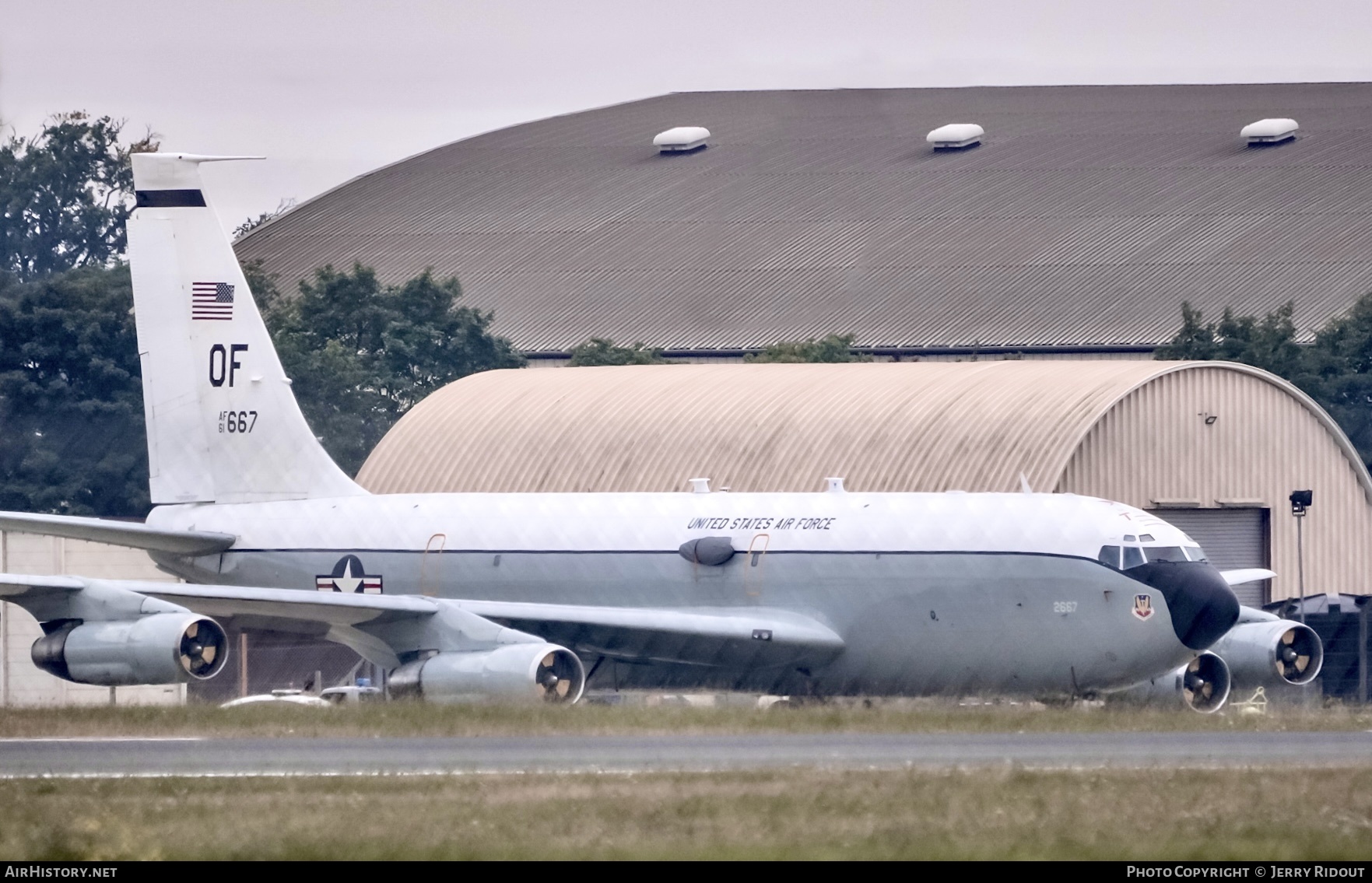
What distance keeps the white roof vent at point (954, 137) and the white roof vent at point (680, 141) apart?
1220cm

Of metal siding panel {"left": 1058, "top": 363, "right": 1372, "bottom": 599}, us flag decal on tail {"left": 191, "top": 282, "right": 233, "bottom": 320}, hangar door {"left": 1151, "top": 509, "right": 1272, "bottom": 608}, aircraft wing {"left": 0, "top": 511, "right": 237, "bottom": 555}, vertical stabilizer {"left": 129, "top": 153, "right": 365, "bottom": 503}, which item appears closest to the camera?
aircraft wing {"left": 0, "top": 511, "right": 237, "bottom": 555}

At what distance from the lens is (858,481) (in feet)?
149

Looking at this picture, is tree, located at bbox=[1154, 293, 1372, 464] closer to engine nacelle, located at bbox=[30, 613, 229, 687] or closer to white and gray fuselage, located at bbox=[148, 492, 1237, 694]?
white and gray fuselage, located at bbox=[148, 492, 1237, 694]

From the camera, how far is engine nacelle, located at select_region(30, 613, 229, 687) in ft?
104

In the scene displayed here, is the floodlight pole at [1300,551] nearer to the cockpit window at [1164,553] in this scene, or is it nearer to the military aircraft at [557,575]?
the military aircraft at [557,575]

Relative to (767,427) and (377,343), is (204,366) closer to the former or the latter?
(767,427)

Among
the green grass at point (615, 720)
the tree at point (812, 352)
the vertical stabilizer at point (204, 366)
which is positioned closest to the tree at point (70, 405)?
the tree at point (812, 352)

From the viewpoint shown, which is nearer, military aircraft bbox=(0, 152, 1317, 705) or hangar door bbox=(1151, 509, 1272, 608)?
military aircraft bbox=(0, 152, 1317, 705)

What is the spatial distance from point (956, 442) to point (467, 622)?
601 inches

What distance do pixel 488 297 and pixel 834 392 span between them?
43065mm

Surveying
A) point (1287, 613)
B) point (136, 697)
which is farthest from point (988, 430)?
point (136, 697)

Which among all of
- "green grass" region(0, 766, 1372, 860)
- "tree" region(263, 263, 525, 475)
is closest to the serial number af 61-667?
"green grass" region(0, 766, 1372, 860)

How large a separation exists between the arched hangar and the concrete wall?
695cm
